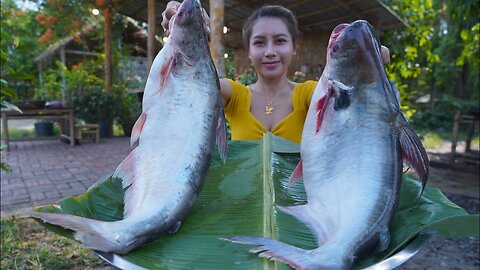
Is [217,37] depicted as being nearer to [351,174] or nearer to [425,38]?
[351,174]

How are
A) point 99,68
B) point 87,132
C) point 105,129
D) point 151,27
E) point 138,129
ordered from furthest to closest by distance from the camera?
point 99,68 < point 105,129 < point 87,132 < point 151,27 < point 138,129

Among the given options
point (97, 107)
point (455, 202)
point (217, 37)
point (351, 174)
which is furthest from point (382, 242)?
point (97, 107)

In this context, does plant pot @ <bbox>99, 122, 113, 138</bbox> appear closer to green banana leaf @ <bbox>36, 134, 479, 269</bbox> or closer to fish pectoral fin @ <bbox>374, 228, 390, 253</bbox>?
green banana leaf @ <bbox>36, 134, 479, 269</bbox>

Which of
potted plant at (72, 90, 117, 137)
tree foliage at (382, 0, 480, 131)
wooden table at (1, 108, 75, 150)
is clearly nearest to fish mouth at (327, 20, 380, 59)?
tree foliage at (382, 0, 480, 131)

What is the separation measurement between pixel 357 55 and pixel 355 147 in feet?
1.15

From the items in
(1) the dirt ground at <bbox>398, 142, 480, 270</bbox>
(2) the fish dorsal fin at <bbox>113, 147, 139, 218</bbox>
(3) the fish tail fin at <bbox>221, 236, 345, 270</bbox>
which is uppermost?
(2) the fish dorsal fin at <bbox>113, 147, 139, 218</bbox>

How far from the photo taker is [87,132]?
10.9m

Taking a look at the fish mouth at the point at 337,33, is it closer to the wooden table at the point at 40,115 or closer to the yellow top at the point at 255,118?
the yellow top at the point at 255,118

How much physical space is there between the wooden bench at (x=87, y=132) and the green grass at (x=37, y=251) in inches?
250

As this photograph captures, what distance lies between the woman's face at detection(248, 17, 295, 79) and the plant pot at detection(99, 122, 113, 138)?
35.5 ft

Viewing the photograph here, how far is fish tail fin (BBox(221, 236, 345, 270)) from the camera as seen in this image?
1.05m

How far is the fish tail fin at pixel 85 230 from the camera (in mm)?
1126

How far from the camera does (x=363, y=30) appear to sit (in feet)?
4.71

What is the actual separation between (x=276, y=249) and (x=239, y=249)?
150mm
